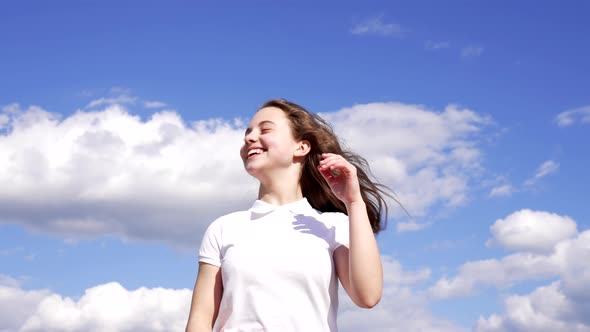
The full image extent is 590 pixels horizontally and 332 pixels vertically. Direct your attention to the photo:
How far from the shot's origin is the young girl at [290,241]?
18.1 ft

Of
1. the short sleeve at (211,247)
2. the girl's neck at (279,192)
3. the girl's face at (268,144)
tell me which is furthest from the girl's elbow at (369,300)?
the girl's face at (268,144)

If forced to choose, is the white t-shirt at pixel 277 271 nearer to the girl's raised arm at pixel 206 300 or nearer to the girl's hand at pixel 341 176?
the girl's raised arm at pixel 206 300

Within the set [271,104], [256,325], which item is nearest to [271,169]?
[271,104]

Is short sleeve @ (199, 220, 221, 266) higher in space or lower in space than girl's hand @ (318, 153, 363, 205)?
lower

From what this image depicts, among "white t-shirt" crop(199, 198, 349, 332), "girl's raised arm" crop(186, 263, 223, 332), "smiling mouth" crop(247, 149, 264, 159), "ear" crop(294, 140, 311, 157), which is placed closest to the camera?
"white t-shirt" crop(199, 198, 349, 332)

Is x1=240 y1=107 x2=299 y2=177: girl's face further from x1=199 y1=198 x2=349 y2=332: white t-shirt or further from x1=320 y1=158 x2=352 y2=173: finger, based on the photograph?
x1=320 y1=158 x2=352 y2=173: finger

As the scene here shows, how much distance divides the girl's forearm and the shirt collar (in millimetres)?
609

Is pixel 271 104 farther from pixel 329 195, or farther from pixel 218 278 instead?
pixel 218 278

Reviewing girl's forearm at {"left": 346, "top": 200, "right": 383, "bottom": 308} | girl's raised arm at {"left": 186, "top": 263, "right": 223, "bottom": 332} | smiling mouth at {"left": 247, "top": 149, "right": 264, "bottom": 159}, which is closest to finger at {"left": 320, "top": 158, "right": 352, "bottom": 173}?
girl's forearm at {"left": 346, "top": 200, "right": 383, "bottom": 308}

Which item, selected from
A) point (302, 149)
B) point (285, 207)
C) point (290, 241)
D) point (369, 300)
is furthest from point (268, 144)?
point (369, 300)

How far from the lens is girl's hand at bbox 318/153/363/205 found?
5773 mm

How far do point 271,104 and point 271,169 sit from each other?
2.63 feet

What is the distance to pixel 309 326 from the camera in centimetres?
547

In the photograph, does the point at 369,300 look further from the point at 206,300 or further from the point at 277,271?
the point at 206,300
